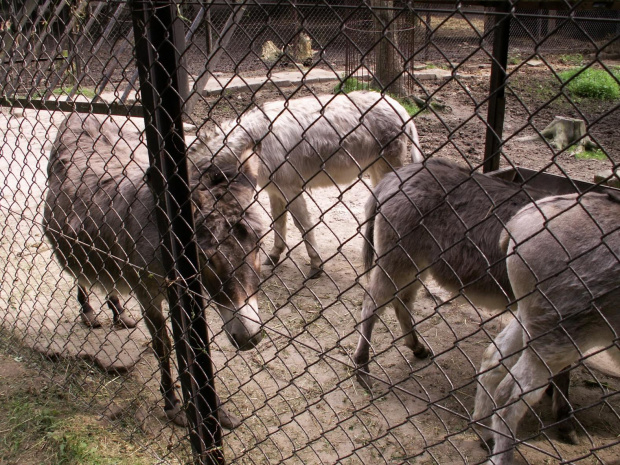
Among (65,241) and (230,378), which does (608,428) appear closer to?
(230,378)

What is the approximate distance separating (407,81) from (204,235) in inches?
363

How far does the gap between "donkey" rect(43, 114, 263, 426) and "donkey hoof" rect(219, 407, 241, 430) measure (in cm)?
2

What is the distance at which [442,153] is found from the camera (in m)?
7.98

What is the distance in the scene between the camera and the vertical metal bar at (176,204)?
209 cm

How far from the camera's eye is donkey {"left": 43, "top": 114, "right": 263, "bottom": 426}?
2.58m

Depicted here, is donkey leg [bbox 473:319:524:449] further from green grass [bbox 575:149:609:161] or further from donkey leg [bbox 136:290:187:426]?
green grass [bbox 575:149:609:161]

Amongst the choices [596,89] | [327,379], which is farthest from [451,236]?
[596,89]

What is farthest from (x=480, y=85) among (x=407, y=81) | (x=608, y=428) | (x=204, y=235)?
(x=204, y=235)

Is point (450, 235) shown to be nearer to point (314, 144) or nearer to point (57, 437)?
point (314, 144)

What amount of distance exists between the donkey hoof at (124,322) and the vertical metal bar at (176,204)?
2.07m

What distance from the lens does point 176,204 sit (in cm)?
228

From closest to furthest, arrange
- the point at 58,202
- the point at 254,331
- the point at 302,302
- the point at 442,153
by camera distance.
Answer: the point at 254,331
the point at 58,202
the point at 302,302
the point at 442,153

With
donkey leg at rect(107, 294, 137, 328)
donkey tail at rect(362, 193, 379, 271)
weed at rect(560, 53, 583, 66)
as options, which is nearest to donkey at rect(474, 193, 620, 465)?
donkey tail at rect(362, 193, 379, 271)

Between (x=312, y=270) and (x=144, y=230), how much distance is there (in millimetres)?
2714
